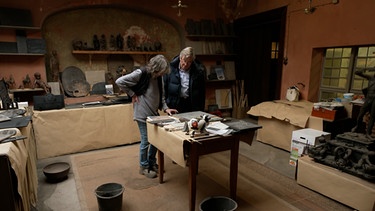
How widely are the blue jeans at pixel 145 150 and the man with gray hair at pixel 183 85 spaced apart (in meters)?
0.37

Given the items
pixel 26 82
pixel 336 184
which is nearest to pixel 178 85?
pixel 336 184

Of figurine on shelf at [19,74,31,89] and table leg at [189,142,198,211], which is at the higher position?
figurine on shelf at [19,74,31,89]

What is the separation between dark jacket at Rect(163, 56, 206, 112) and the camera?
287cm

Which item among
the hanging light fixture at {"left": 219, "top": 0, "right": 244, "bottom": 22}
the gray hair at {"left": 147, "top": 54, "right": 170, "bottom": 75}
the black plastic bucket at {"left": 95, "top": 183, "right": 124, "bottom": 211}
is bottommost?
the black plastic bucket at {"left": 95, "top": 183, "right": 124, "bottom": 211}

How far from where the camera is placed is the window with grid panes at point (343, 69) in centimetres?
335

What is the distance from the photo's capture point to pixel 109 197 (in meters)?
2.04

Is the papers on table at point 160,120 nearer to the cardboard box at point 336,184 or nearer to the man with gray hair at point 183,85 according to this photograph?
the man with gray hair at point 183,85

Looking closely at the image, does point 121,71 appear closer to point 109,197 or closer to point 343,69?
point 109,197

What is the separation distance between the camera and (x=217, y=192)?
2.53m

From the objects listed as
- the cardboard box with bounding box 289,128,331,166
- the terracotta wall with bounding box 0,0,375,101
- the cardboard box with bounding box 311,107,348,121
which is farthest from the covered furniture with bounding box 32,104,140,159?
the cardboard box with bounding box 311,107,348,121

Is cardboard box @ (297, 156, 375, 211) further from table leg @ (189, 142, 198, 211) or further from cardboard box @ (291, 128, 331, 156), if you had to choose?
table leg @ (189, 142, 198, 211)

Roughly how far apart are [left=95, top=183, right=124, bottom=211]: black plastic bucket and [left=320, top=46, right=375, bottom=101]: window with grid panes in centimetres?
340

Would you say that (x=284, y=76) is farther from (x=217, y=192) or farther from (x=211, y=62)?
(x=217, y=192)

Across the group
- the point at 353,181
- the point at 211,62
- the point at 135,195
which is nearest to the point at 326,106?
the point at 353,181
